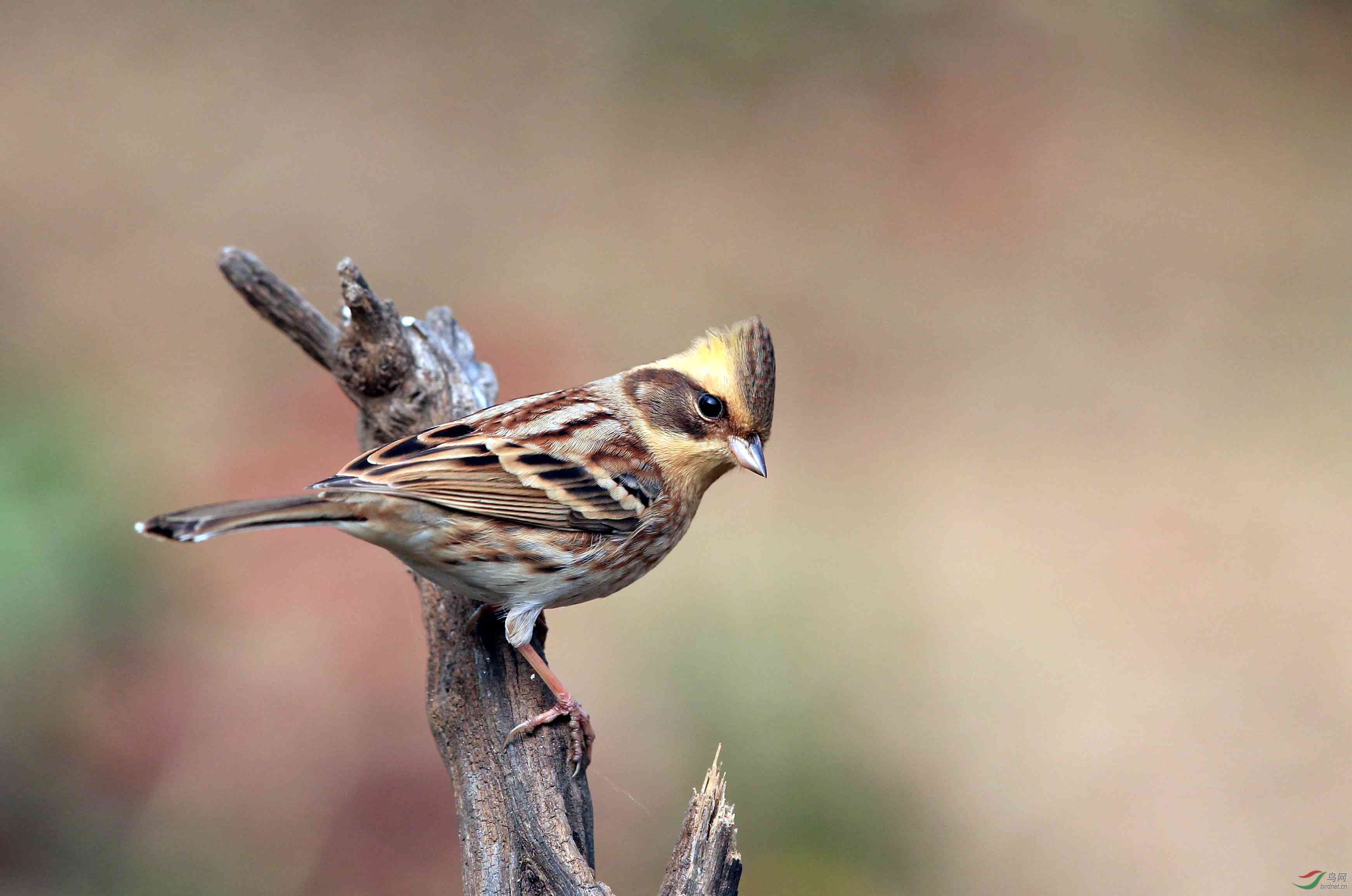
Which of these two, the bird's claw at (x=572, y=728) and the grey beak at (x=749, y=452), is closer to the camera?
the bird's claw at (x=572, y=728)

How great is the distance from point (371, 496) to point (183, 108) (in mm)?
6577

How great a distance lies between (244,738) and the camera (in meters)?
5.07

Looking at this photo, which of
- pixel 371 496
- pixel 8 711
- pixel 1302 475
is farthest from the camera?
pixel 1302 475

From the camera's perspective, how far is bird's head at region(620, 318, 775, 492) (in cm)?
324

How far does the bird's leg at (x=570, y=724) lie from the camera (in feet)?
9.66

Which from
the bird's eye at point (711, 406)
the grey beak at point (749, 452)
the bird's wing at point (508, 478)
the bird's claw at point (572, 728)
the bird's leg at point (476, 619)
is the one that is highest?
the bird's eye at point (711, 406)

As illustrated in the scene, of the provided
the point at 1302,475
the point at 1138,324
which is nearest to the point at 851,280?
the point at 1138,324

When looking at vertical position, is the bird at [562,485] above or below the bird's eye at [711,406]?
below

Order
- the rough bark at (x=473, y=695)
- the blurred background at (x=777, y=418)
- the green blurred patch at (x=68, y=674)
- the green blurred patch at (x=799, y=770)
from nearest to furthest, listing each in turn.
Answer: the rough bark at (x=473, y=695), the green blurred patch at (x=68, y=674), the green blurred patch at (x=799, y=770), the blurred background at (x=777, y=418)

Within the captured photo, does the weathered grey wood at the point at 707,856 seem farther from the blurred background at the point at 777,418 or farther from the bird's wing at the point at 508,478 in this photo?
the blurred background at the point at 777,418

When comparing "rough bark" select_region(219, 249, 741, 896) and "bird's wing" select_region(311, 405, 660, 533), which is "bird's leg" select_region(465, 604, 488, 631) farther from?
"bird's wing" select_region(311, 405, 660, 533)

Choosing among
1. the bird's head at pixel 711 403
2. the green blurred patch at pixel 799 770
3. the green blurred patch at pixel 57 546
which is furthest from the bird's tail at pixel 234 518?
the green blurred patch at pixel 799 770

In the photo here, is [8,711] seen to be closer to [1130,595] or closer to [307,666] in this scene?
[307,666]

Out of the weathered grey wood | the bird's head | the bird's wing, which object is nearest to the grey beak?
the bird's head
